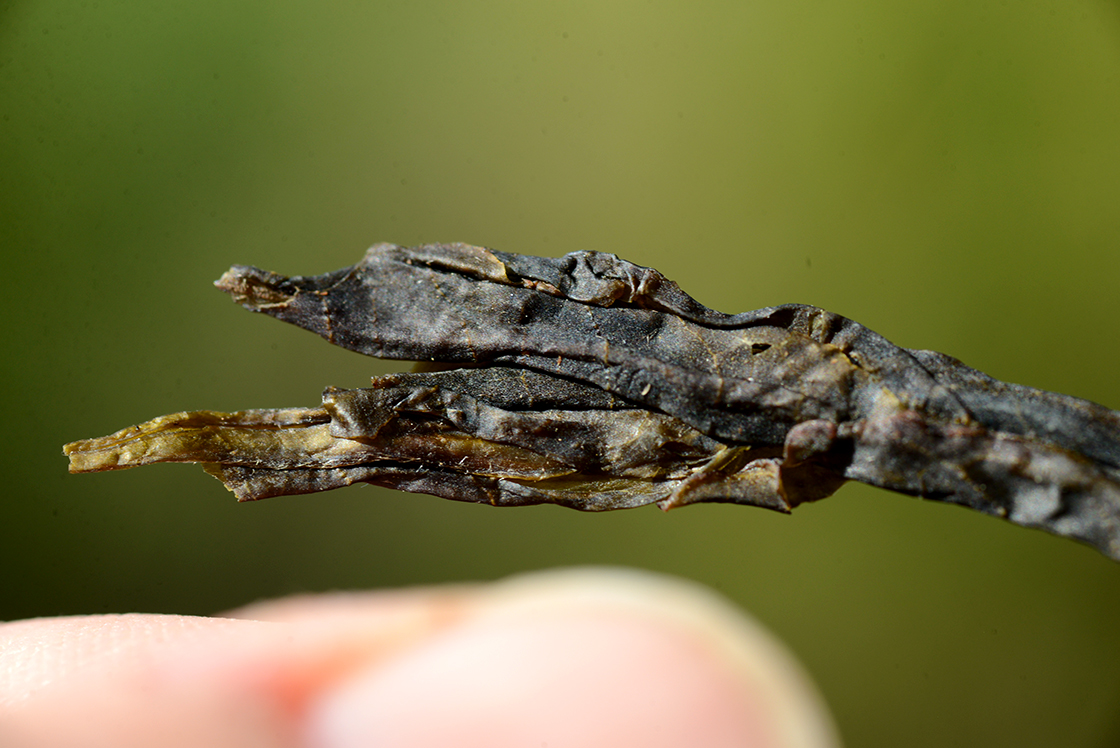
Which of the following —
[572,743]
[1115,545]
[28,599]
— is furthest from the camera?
[28,599]

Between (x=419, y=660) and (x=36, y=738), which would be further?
(x=419, y=660)

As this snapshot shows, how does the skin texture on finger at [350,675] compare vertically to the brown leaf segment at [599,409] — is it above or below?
below

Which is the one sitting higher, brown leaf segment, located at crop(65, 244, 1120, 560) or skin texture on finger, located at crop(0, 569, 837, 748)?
brown leaf segment, located at crop(65, 244, 1120, 560)

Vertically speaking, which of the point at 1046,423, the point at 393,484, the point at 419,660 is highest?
the point at 1046,423

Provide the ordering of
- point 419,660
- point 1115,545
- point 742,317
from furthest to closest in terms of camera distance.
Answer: point 419,660, point 742,317, point 1115,545

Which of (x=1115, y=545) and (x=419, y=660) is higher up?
(x=1115, y=545)

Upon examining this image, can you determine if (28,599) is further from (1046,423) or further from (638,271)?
(1046,423)

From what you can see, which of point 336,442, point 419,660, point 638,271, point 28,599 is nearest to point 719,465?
point 638,271
